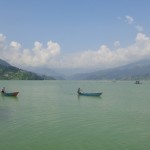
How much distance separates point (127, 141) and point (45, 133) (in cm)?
967

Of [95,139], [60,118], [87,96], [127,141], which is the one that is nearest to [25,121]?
[60,118]

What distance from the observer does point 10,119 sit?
4428 cm

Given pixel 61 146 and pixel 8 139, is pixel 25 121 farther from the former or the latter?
pixel 61 146

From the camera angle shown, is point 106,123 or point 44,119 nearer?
→ point 106,123

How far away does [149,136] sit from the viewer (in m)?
33.8

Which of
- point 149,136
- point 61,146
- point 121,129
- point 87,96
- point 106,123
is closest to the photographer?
point 61,146

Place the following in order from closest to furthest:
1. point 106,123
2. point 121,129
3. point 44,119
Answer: point 121,129 < point 106,123 < point 44,119

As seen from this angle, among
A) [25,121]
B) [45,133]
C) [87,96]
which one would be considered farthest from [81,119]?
[87,96]

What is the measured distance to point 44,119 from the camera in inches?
1783

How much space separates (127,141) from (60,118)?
56.1ft

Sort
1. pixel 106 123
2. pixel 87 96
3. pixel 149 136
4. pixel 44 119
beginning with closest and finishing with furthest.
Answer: pixel 149 136 → pixel 106 123 → pixel 44 119 → pixel 87 96

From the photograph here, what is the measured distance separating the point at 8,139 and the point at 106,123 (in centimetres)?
1572

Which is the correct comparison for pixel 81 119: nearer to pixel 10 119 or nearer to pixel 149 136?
pixel 10 119

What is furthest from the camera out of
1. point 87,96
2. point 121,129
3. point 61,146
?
point 87,96
